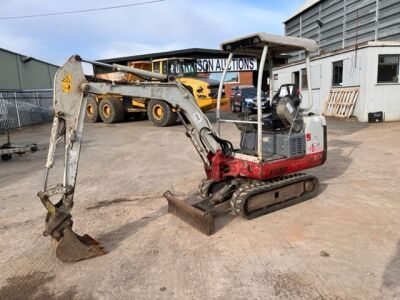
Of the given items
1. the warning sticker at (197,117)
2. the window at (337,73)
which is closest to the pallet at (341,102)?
the window at (337,73)

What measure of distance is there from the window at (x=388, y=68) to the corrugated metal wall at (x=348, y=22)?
4.94 feet

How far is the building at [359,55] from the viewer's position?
1557 centimetres

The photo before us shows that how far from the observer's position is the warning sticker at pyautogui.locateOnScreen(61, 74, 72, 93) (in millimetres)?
4148

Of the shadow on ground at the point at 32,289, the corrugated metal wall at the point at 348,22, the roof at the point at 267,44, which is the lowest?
the shadow on ground at the point at 32,289

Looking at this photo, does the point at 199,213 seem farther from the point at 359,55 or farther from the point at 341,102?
the point at 341,102

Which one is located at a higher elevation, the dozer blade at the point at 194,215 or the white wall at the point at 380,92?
the white wall at the point at 380,92

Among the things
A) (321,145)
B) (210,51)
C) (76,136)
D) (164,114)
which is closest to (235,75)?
(210,51)

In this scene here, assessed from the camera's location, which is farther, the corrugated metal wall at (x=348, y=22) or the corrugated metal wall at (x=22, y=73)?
the corrugated metal wall at (x=22, y=73)

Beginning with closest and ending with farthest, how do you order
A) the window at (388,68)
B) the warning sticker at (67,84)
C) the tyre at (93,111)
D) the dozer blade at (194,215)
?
the warning sticker at (67,84), the dozer blade at (194,215), the window at (388,68), the tyre at (93,111)

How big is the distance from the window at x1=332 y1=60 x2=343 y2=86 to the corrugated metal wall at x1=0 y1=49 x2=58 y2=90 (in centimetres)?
1812

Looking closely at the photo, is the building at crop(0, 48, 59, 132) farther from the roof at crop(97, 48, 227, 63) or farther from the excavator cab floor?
the excavator cab floor

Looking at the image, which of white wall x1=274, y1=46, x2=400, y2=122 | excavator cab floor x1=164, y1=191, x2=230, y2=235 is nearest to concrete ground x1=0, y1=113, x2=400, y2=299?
excavator cab floor x1=164, y1=191, x2=230, y2=235

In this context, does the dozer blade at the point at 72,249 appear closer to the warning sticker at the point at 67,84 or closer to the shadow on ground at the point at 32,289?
the shadow on ground at the point at 32,289

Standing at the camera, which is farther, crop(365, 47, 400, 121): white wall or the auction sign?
the auction sign
